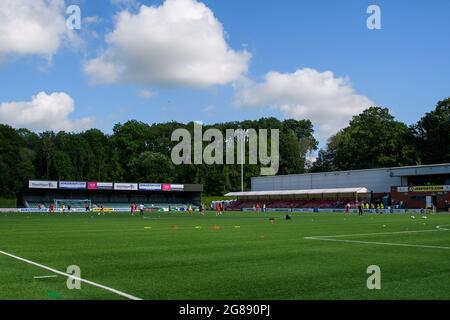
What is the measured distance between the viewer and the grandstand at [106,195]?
92188 mm

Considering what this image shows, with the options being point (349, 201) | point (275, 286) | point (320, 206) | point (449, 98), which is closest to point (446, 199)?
point (349, 201)

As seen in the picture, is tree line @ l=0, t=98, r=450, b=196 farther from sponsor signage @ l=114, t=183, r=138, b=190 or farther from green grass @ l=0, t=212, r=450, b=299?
green grass @ l=0, t=212, r=450, b=299

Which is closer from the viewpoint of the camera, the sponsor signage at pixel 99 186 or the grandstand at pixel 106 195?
the grandstand at pixel 106 195

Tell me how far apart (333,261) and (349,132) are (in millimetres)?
115598

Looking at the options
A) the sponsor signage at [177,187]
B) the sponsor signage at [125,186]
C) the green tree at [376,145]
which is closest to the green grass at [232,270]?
the sponsor signage at [125,186]

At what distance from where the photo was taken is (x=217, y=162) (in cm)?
11544

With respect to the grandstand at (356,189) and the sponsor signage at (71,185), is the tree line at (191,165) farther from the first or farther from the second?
the sponsor signage at (71,185)

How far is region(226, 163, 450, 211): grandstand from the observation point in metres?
77.0

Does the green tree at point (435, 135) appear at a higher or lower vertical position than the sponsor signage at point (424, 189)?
higher

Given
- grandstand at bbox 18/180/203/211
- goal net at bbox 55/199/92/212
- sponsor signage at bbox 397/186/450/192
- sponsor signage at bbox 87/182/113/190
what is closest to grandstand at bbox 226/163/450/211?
sponsor signage at bbox 397/186/450/192

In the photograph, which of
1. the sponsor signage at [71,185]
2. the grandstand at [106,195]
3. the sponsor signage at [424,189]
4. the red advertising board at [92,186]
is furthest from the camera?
the red advertising board at [92,186]

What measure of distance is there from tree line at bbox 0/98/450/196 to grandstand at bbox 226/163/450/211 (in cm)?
1437

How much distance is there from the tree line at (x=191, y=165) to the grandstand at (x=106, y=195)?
12818mm

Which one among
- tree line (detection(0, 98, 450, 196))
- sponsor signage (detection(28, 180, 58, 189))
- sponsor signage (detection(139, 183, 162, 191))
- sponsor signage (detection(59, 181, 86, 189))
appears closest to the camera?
sponsor signage (detection(28, 180, 58, 189))
